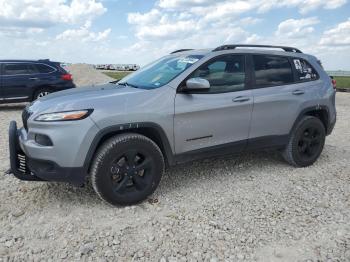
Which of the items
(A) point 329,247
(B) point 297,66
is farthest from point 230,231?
(B) point 297,66

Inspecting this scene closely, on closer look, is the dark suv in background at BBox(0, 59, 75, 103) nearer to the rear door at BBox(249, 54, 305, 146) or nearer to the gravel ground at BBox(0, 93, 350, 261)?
the gravel ground at BBox(0, 93, 350, 261)

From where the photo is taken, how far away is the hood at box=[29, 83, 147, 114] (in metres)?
3.89

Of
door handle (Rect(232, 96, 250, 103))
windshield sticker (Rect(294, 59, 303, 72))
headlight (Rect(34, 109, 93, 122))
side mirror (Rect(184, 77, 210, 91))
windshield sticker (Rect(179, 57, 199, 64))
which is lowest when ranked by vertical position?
headlight (Rect(34, 109, 93, 122))

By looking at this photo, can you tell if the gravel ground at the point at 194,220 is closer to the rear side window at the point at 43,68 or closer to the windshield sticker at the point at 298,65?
the windshield sticker at the point at 298,65

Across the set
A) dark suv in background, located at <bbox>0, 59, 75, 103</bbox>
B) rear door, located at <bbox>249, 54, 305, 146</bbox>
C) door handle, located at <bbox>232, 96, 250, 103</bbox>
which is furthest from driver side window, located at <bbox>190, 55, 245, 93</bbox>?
dark suv in background, located at <bbox>0, 59, 75, 103</bbox>

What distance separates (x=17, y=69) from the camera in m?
11.9

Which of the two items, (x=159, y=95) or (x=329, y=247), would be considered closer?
(x=329, y=247)

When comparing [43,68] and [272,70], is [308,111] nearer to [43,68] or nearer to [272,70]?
[272,70]

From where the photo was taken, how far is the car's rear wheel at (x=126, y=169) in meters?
3.92

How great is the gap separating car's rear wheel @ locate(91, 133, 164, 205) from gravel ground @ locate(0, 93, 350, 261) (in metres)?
0.18

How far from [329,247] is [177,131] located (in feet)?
6.45

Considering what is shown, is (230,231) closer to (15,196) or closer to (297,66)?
(15,196)

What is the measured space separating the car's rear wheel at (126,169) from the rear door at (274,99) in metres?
1.55

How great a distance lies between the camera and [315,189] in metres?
4.84
